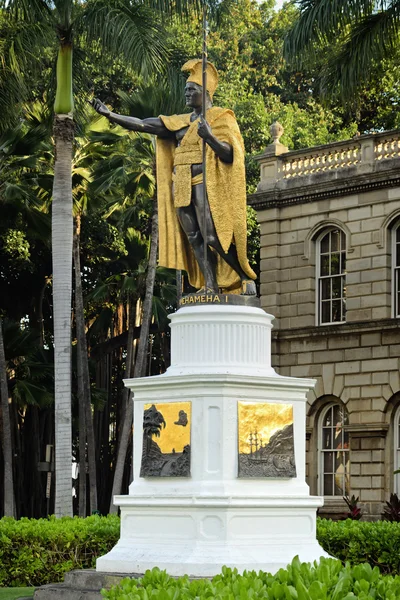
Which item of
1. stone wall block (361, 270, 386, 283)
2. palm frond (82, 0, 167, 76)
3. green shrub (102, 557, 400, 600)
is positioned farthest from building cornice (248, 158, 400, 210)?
green shrub (102, 557, 400, 600)

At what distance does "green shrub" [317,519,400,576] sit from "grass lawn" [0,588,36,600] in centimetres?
466

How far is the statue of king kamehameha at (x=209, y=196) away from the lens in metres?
16.7

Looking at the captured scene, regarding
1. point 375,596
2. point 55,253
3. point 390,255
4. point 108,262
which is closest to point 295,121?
point 108,262

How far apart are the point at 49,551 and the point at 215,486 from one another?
19.9 feet

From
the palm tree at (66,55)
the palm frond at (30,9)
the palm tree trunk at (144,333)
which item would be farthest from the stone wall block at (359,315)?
the palm frond at (30,9)

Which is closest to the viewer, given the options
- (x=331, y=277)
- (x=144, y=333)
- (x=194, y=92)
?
(x=194, y=92)

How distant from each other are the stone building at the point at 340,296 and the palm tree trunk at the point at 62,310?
1065cm

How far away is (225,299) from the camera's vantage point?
53.6ft

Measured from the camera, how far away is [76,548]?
2047 centimetres

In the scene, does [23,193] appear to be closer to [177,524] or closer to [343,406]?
[343,406]

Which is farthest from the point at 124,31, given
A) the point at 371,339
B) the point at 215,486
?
the point at 215,486

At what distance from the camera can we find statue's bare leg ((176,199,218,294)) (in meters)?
16.8

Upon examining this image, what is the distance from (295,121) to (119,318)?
8.91 m

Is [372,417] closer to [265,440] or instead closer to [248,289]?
[248,289]
